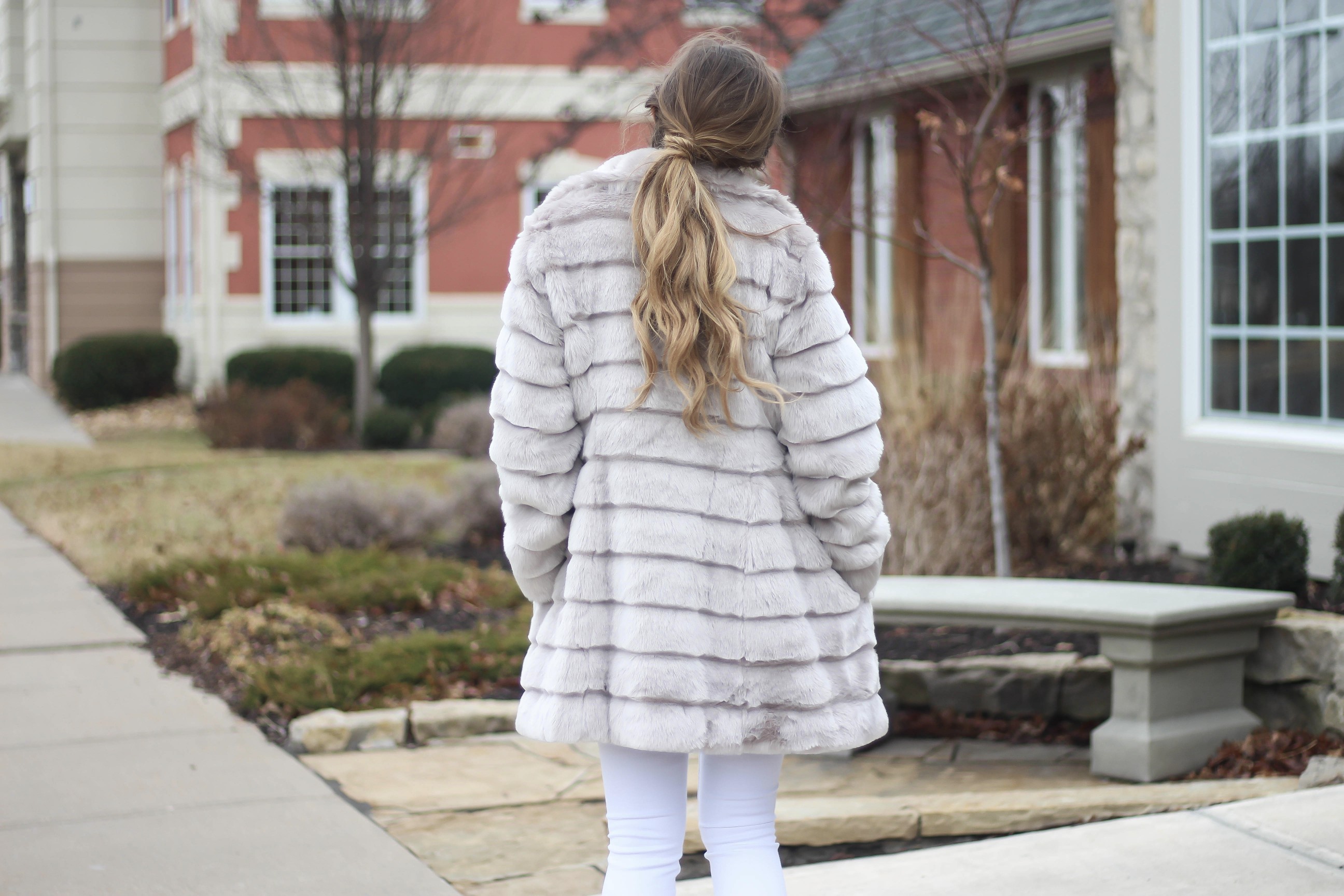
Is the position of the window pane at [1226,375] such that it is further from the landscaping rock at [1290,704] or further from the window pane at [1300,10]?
the landscaping rock at [1290,704]

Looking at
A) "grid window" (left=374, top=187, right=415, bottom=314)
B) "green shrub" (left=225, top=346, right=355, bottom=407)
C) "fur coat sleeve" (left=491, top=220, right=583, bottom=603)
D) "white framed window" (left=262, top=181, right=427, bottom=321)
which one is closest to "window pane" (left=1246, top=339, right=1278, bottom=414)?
"fur coat sleeve" (left=491, top=220, right=583, bottom=603)

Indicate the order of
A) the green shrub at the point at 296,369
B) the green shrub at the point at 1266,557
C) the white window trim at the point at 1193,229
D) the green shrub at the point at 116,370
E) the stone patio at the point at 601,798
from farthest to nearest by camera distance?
the green shrub at the point at 116,370, the green shrub at the point at 296,369, the white window trim at the point at 1193,229, the green shrub at the point at 1266,557, the stone patio at the point at 601,798

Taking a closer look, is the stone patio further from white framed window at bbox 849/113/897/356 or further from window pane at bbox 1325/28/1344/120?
white framed window at bbox 849/113/897/356

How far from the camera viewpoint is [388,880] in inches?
154

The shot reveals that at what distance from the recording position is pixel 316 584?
7.83 meters

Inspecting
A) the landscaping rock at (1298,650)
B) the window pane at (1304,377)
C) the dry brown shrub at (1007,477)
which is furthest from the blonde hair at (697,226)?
the dry brown shrub at (1007,477)

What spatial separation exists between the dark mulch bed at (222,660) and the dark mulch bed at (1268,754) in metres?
2.74

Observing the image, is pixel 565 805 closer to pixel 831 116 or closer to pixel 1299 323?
pixel 1299 323

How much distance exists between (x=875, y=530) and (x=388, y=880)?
1.91m

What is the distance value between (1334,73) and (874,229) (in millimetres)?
5774

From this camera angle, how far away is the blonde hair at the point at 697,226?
8.27ft

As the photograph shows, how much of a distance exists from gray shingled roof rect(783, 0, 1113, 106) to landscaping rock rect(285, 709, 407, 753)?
436 centimetres

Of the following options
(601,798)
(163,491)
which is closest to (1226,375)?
(601,798)

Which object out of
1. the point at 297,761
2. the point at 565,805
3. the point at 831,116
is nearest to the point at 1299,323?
the point at 565,805
